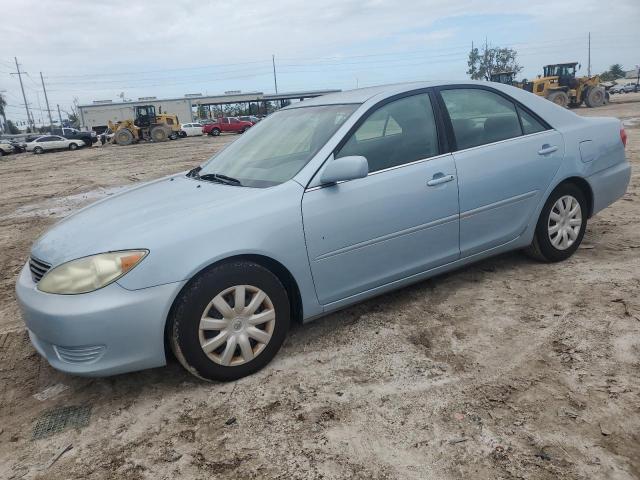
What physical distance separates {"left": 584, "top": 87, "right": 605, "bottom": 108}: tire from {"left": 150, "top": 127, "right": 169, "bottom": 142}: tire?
1056 inches

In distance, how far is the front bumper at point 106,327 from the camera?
2.47 m

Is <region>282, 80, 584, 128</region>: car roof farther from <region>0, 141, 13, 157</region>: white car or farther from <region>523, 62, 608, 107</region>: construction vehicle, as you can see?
<region>0, 141, 13, 157</region>: white car

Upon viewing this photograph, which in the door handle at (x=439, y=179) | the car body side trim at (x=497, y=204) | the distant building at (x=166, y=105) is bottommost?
the car body side trim at (x=497, y=204)

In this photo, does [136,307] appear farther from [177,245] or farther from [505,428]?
[505,428]

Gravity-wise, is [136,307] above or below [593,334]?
above

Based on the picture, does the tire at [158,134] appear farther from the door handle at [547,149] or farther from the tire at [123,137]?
the door handle at [547,149]

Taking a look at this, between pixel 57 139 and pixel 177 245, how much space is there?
3672 centimetres

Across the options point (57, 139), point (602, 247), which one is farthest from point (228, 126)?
point (602, 247)

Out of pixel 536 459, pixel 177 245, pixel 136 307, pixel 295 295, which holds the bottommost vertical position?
pixel 536 459

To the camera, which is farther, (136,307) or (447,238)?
(447,238)

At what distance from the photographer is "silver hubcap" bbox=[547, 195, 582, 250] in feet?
13.3

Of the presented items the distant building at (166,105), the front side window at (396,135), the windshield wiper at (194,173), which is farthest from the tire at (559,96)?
the distant building at (166,105)

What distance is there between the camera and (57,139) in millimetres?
34344

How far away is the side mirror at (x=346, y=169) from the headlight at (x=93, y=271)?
3.62 feet
